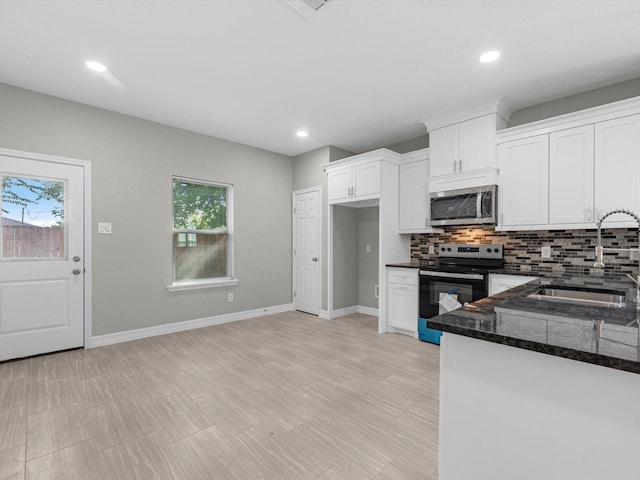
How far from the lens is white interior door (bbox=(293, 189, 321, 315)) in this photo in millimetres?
5066

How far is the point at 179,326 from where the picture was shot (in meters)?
4.20

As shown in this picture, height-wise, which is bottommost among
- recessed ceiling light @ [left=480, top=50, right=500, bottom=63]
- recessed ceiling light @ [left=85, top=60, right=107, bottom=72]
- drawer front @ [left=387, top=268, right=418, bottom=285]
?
drawer front @ [left=387, top=268, right=418, bottom=285]

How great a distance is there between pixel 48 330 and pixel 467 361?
4.14m

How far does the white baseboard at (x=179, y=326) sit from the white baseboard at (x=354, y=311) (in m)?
0.93

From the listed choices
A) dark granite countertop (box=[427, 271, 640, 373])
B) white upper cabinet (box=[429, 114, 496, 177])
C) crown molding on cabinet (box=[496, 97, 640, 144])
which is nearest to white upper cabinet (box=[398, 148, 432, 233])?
white upper cabinet (box=[429, 114, 496, 177])

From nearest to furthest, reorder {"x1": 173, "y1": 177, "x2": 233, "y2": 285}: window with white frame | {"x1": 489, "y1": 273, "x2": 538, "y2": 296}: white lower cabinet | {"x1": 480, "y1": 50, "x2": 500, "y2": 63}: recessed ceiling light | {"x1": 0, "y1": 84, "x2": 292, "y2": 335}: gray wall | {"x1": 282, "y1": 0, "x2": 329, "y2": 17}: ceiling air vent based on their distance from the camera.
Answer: {"x1": 282, "y1": 0, "x2": 329, "y2": 17}: ceiling air vent → {"x1": 480, "y1": 50, "x2": 500, "y2": 63}: recessed ceiling light → {"x1": 489, "y1": 273, "x2": 538, "y2": 296}: white lower cabinet → {"x1": 0, "y1": 84, "x2": 292, "y2": 335}: gray wall → {"x1": 173, "y1": 177, "x2": 233, "y2": 285}: window with white frame

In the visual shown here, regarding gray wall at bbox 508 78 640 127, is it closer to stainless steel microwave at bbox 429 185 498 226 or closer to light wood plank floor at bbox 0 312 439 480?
stainless steel microwave at bbox 429 185 498 226

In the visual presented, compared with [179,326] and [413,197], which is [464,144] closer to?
[413,197]

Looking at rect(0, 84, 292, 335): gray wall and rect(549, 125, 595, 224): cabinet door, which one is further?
rect(0, 84, 292, 335): gray wall

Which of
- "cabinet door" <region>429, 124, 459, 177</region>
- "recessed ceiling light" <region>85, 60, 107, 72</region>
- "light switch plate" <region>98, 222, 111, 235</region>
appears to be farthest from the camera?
"cabinet door" <region>429, 124, 459, 177</region>

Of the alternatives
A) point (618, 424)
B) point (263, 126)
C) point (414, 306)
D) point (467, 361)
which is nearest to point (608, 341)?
point (618, 424)

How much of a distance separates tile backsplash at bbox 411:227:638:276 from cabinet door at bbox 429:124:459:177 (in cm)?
83

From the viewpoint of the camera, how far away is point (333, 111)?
12.1ft

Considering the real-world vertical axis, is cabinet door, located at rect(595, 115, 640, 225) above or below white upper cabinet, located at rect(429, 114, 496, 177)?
below
